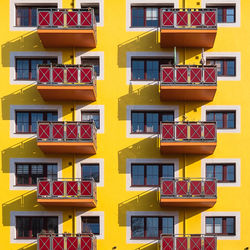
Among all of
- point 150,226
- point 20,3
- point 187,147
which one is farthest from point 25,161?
point 20,3

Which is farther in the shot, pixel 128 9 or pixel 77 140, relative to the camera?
pixel 128 9

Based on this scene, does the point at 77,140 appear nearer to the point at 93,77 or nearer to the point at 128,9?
the point at 93,77

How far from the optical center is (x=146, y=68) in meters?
40.8

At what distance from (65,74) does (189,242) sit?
11976 millimetres

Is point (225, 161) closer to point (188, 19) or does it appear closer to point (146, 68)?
point (146, 68)

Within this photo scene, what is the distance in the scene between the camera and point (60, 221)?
3912cm

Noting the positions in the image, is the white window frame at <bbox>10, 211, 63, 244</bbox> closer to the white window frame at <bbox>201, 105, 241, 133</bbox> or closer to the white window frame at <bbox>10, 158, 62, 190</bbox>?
the white window frame at <bbox>10, 158, 62, 190</bbox>

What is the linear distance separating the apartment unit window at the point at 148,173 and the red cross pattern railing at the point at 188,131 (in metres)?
2.53

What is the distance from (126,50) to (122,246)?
38.9 ft

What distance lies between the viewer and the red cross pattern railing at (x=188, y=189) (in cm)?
3762

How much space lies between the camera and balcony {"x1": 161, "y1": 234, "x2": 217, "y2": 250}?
37031 millimetres

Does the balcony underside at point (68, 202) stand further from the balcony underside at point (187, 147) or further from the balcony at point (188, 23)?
the balcony at point (188, 23)

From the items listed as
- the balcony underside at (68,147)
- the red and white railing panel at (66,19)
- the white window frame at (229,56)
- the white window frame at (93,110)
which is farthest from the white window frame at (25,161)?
the white window frame at (229,56)

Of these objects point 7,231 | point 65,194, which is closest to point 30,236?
point 7,231
